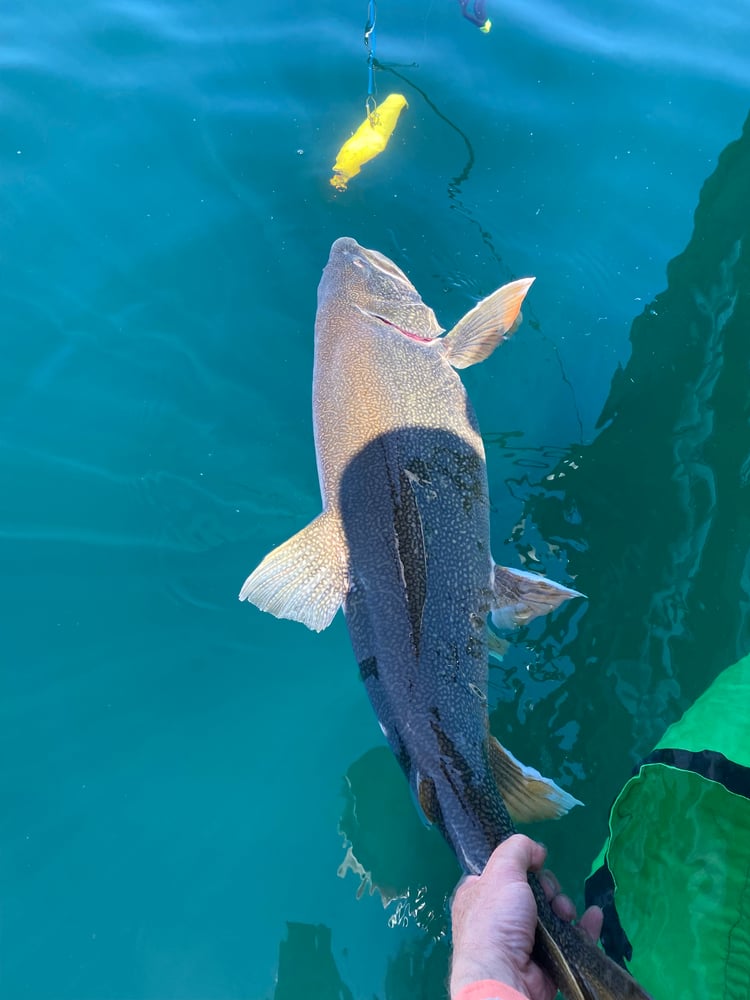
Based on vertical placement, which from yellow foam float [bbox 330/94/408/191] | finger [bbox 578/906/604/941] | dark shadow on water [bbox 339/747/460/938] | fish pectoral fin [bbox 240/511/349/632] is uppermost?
yellow foam float [bbox 330/94/408/191]

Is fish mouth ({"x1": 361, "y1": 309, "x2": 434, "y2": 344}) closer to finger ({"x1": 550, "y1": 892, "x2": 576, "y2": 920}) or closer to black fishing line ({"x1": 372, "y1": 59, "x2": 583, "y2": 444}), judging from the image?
black fishing line ({"x1": 372, "y1": 59, "x2": 583, "y2": 444})

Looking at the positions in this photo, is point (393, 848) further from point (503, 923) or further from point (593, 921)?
point (503, 923)

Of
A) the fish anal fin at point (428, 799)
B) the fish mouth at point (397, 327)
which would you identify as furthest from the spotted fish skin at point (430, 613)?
the fish mouth at point (397, 327)

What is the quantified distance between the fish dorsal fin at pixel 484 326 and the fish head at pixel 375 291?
0.65ft

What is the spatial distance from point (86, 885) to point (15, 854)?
1.27 ft

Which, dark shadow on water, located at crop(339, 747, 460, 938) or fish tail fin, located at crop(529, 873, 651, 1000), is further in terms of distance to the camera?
dark shadow on water, located at crop(339, 747, 460, 938)

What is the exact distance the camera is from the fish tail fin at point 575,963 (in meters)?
1.88

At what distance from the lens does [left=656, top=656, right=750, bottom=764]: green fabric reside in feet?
7.65

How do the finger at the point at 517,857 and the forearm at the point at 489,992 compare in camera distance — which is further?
the finger at the point at 517,857

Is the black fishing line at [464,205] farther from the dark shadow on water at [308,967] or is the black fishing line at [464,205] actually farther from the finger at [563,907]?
the dark shadow on water at [308,967]

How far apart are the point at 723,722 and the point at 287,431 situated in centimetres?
265

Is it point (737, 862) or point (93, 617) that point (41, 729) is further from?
point (737, 862)

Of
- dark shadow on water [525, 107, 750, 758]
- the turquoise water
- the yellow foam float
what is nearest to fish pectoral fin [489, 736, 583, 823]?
the turquoise water

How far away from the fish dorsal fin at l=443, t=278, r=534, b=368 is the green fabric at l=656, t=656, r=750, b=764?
1.83 metres
